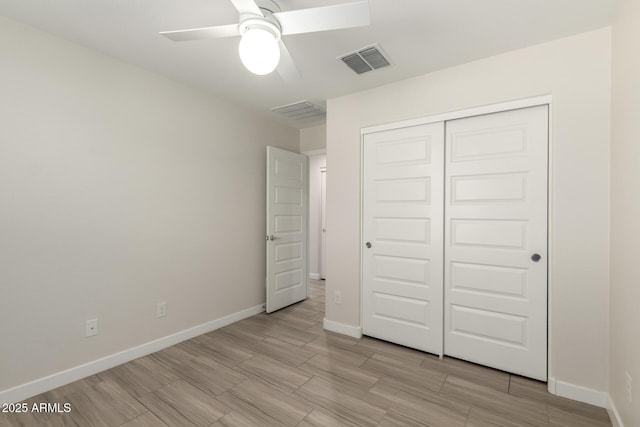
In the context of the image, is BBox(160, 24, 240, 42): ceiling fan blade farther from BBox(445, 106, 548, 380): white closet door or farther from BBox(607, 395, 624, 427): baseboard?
BBox(607, 395, 624, 427): baseboard

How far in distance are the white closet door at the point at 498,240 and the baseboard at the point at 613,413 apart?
1.13 ft

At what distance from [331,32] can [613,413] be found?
118 inches

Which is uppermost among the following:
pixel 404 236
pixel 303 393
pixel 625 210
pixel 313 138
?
pixel 313 138

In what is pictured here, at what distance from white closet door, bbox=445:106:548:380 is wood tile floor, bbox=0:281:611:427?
237mm

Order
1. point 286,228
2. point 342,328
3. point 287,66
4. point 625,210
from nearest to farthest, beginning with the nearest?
point 625,210, point 287,66, point 342,328, point 286,228

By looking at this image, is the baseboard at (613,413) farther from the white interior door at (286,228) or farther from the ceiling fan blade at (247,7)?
the white interior door at (286,228)

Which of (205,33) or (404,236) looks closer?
(205,33)

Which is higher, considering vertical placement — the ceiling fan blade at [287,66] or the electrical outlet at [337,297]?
the ceiling fan blade at [287,66]

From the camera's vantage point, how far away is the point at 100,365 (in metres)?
2.30

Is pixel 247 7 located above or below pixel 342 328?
above

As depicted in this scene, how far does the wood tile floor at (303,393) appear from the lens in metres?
1.80

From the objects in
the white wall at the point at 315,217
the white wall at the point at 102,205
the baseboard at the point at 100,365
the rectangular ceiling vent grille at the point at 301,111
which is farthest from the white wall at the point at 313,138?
the baseboard at the point at 100,365

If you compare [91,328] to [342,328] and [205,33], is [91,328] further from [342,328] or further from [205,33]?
[205,33]

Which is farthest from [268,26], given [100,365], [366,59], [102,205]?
[100,365]
